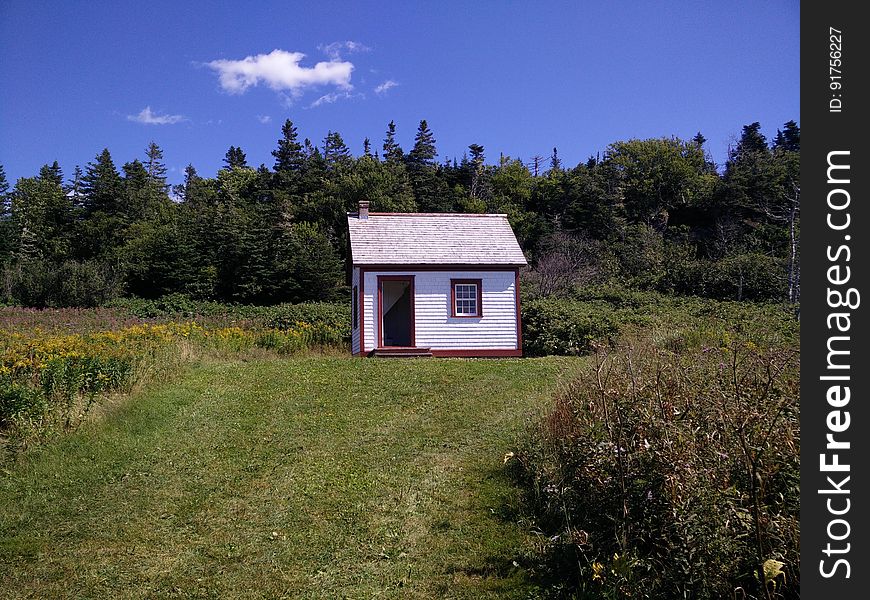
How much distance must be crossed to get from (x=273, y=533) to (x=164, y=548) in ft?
2.98

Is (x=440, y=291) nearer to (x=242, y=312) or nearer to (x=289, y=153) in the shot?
(x=242, y=312)

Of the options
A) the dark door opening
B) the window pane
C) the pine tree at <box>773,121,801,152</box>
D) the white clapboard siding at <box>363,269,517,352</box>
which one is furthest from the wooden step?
the pine tree at <box>773,121,801,152</box>

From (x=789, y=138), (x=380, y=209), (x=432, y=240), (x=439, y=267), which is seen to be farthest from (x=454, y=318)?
(x=789, y=138)

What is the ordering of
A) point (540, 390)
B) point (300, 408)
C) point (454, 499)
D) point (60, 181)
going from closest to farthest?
1. point (454, 499)
2. point (300, 408)
3. point (540, 390)
4. point (60, 181)

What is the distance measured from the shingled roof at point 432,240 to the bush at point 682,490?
12.4 metres

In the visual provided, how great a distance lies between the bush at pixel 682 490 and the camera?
351cm

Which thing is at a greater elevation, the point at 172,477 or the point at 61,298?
the point at 61,298

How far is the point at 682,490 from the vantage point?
3838mm

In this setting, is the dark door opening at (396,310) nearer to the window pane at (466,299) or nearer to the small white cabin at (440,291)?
the small white cabin at (440,291)

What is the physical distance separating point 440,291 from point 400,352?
2150 millimetres

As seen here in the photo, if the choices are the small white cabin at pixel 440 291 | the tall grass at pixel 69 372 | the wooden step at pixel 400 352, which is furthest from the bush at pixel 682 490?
the small white cabin at pixel 440 291

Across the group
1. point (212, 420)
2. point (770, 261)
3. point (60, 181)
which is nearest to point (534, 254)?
point (770, 261)

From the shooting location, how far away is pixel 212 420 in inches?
368

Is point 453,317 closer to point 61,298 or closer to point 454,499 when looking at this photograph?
point 454,499
